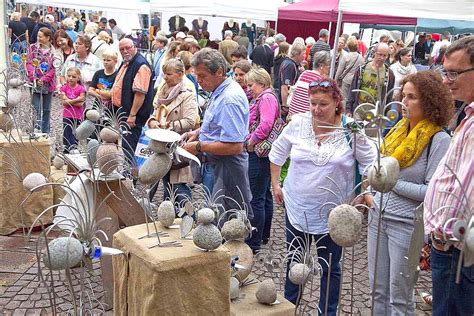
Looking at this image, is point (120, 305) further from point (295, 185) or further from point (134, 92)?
point (134, 92)

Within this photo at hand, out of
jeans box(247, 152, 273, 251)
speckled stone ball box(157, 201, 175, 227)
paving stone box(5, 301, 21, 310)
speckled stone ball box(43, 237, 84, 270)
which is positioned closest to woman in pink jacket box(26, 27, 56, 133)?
jeans box(247, 152, 273, 251)

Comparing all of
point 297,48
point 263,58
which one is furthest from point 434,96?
point 263,58

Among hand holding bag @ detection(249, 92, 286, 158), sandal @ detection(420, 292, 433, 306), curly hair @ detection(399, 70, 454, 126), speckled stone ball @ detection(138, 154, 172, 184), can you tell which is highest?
curly hair @ detection(399, 70, 454, 126)

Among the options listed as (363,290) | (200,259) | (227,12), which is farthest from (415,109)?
(227,12)

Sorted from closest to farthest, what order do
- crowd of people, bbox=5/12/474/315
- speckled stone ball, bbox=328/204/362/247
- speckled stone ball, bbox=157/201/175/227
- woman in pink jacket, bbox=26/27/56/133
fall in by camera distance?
speckled stone ball, bbox=328/204/362/247 < crowd of people, bbox=5/12/474/315 < speckled stone ball, bbox=157/201/175/227 < woman in pink jacket, bbox=26/27/56/133

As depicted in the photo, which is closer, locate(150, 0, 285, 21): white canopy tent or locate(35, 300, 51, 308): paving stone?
locate(35, 300, 51, 308): paving stone

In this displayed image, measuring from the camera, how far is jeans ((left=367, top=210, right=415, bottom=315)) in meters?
2.46

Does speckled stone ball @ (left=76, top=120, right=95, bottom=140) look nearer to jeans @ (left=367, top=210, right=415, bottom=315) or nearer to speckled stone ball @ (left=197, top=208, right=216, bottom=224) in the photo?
speckled stone ball @ (left=197, top=208, right=216, bottom=224)

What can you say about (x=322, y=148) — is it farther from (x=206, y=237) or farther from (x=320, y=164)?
(x=206, y=237)

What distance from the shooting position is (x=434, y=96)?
2369mm

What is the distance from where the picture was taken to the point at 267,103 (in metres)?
4.19

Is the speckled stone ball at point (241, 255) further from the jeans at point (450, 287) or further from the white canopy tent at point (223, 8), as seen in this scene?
the white canopy tent at point (223, 8)

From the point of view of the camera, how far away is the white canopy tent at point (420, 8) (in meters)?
5.79

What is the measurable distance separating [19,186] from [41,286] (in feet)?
3.38
